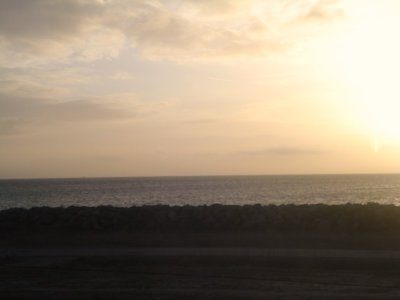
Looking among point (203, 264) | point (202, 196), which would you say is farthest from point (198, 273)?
point (202, 196)

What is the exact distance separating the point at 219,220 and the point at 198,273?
8467 mm

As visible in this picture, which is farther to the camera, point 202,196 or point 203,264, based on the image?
point 202,196

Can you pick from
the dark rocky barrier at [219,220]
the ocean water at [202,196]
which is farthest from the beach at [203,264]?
the ocean water at [202,196]

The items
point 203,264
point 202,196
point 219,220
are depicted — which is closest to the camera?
point 203,264

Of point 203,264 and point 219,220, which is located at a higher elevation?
point 219,220

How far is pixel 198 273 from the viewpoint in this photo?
41.6ft

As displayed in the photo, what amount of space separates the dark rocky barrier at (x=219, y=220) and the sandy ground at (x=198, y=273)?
4.31 metres

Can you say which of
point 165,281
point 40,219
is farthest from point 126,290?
point 40,219

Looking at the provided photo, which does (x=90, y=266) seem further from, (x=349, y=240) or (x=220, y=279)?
(x=349, y=240)

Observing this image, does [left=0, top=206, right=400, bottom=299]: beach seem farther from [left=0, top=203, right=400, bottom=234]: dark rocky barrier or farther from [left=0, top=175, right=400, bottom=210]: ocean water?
[left=0, top=175, right=400, bottom=210]: ocean water

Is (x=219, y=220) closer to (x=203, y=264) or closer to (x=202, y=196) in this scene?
(x=203, y=264)

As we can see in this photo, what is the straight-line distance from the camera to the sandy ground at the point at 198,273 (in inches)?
424

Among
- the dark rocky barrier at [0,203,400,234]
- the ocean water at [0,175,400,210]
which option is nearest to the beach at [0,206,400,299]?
the dark rocky barrier at [0,203,400,234]

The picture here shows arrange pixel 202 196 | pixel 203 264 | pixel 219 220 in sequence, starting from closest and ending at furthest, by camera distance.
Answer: pixel 203 264, pixel 219 220, pixel 202 196
